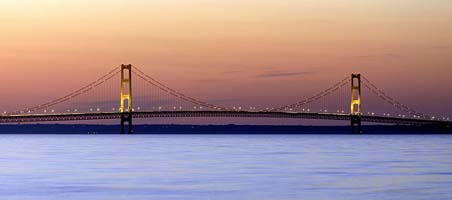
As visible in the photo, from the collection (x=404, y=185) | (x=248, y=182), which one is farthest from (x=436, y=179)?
(x=248, y=182)

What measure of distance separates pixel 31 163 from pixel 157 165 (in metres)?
4.64

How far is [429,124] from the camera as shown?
358ft

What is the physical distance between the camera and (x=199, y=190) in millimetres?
22422

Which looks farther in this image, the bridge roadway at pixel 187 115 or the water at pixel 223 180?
the bridge roadway at pixel 187 115

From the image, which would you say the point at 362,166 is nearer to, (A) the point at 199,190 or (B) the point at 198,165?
(B) the point at 198,165

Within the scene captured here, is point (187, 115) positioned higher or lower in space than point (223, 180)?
higher

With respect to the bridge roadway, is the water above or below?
below

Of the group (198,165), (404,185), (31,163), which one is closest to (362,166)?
(198,165)

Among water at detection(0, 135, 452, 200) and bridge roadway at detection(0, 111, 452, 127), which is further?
bridge roadway at detection(0, 111, 452, 127)

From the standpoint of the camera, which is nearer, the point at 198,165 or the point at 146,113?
the point at 198,165

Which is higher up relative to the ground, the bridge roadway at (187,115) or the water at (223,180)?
the bridge roadway at (187,115)

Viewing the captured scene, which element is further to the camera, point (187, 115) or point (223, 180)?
point (187, 115)

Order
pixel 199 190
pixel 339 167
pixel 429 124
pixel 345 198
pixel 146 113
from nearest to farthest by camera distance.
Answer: pixel 345 198
pixel 199 190
pixel 339 167
pixel 146 113
pixel 429 124

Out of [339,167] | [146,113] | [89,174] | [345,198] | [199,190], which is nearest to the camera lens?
[345,198]
